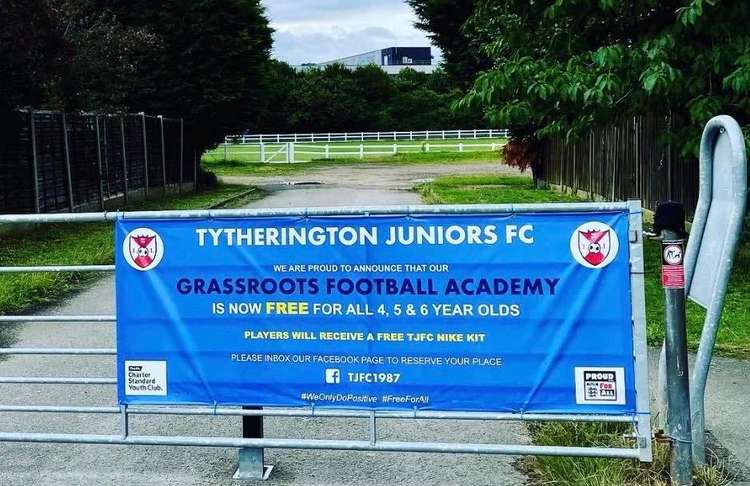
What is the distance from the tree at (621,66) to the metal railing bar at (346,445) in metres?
5.02

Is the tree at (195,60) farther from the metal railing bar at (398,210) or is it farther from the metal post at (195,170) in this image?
the metal railing bar at (398,210)

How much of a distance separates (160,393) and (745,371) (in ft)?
14.5

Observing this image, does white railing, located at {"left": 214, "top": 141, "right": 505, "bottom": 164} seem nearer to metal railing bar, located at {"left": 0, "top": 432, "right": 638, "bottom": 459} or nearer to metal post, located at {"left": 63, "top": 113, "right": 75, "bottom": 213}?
metal post, located at {"left": 63, "top": 113, "right": 75, "bottom": 213}

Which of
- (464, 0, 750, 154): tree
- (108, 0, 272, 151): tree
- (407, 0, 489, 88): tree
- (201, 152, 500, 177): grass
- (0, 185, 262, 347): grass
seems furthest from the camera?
(201, 152, 500, 177): grass

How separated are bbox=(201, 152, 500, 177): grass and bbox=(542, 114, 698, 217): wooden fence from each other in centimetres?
2268

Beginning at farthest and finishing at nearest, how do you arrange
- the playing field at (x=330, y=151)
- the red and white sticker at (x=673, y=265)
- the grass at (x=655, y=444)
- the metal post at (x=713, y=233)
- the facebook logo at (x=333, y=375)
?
the playing field at (x=330, y=151) → the facebook logo at (x=333, y=375) → the grass at (x=655, y=444) → the red and white sticker at (x=673, y=265) → the metal post at (x=713, y=233)

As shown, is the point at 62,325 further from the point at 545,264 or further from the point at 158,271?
the point at 545,264

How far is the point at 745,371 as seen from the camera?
7.04 meters

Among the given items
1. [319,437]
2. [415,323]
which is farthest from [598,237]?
[319,437]

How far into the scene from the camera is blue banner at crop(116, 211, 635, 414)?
15.1ft

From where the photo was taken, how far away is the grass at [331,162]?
154 ft

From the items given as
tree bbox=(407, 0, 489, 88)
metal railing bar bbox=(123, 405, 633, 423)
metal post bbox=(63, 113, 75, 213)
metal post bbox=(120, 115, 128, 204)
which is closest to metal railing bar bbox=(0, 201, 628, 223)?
metal railing bar bbox=(123, 405, 633, 423)

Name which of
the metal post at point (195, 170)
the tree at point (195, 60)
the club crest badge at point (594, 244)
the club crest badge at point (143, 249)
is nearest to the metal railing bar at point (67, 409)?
the club crest badge at point (143, 249)

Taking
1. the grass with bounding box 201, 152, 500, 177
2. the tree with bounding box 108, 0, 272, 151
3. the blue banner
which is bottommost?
the grass with bounding box 201, 152, 500, 177
